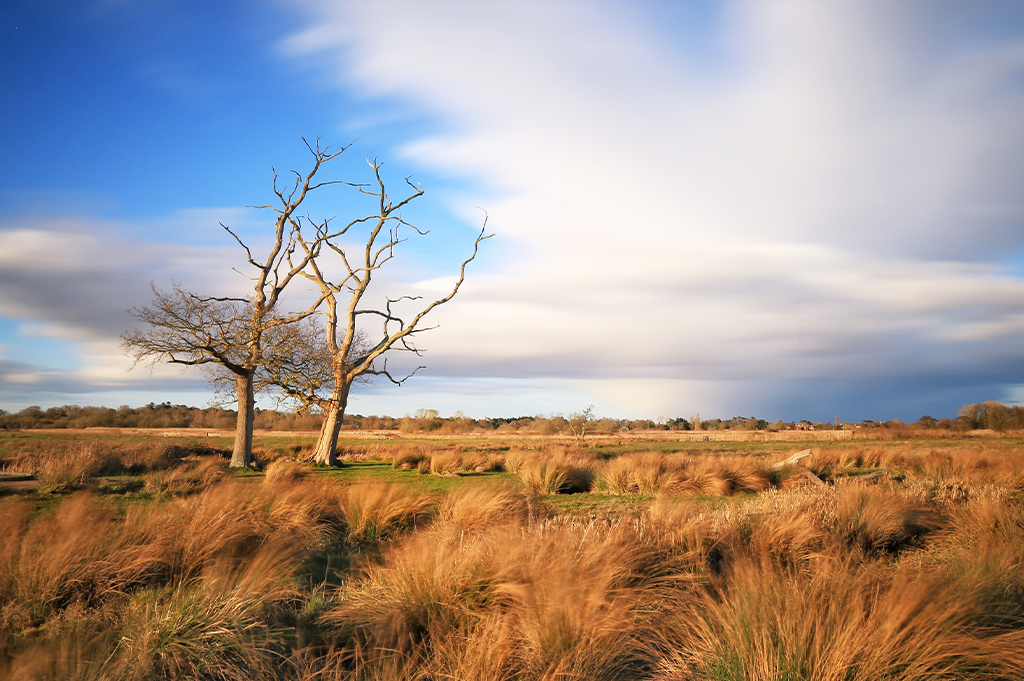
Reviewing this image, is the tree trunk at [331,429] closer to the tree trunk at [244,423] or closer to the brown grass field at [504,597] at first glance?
the tree trunk at [244,423]

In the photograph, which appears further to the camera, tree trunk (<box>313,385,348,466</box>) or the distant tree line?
the distant tree line

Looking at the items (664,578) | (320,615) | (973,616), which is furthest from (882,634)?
(320,615)

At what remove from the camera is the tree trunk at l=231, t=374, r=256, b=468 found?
58.1 ft

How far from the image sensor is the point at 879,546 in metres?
7.46

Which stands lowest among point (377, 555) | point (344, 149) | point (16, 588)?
point (377, 555)

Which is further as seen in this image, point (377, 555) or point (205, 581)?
point (377, 555)

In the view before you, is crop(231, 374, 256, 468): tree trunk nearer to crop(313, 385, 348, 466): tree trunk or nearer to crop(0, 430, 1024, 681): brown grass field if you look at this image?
crop(313, 385, 348, 466): tree trunk

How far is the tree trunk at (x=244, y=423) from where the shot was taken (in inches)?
697

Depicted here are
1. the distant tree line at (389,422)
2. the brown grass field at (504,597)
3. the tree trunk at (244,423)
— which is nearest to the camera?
the brown grass field at (504,597)

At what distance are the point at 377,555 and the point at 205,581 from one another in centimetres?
260

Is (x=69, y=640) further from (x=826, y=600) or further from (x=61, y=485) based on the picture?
(x=61, y=485)

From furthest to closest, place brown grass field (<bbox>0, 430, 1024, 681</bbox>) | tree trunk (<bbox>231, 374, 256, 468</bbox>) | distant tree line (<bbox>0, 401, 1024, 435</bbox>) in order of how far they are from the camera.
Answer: distant tree line (<bbox>0, 401, 1024, 435</bbox>) → tree trunk (<bbox>231, 374, 256, 468</bbox>) → brown grass field (<bbox>0, 430, 1024, 681</bbox>)

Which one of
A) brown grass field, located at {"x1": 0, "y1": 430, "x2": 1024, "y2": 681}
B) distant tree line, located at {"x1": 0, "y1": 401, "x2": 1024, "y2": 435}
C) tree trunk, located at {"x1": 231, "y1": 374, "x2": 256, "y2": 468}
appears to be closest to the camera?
brown grass field, located at {"x1": 0, "y1": 430, "x2": 1024, "y2": 681}

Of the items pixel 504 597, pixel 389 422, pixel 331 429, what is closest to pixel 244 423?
pixel 331 429
